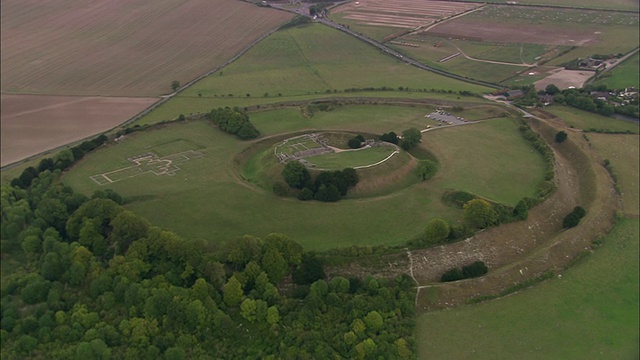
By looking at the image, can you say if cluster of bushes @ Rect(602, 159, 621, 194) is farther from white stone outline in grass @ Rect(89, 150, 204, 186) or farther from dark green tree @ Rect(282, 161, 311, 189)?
white stone outline in grass @ Rect(89, 150, 204, 186)

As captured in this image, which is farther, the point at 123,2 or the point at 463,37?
the point at 463,37

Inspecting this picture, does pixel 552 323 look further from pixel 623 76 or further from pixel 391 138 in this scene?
pixel 623 76

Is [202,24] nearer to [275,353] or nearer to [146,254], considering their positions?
[146,254]

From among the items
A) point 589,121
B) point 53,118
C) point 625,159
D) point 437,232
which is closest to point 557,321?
point 437,232

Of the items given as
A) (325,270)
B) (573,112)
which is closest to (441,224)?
(325,270)

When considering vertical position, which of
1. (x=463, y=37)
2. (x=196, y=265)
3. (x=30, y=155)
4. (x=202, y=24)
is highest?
(x=202, y=24)

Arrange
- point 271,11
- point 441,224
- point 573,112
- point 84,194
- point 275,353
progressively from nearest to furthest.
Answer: point 275,353 → point 441,224 → point 84,194 → point 573,112 → point 271,11
